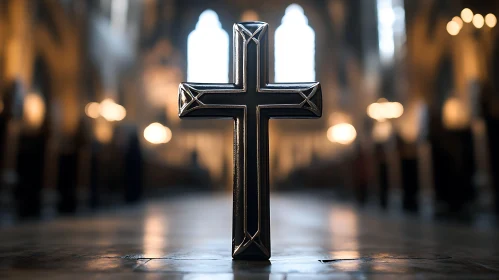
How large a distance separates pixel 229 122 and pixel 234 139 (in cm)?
1619

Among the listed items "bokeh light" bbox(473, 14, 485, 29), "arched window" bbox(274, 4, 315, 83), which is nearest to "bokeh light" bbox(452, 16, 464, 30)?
"bokeh light" bbox(473, 14, 485, 29)

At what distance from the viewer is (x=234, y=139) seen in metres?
1.72

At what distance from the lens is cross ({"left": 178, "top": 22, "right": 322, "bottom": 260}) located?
163 centimetres

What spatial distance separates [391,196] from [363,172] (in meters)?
2.21

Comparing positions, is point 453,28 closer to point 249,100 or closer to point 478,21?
point 478,21

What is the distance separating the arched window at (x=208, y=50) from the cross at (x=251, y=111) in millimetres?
13680

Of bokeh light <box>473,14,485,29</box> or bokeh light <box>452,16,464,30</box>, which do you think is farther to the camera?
bokeh light <box>452,16,464,30</box>

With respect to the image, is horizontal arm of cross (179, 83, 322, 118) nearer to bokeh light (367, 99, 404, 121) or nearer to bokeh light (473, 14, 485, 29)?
bokeh light (473, 14, 485, 29)

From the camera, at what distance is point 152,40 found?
49.4 feet

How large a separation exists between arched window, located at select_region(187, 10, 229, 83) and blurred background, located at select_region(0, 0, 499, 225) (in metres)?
0.06

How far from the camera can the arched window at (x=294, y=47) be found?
1595 centimetres

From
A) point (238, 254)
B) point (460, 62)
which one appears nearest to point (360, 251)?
point (238, 254)

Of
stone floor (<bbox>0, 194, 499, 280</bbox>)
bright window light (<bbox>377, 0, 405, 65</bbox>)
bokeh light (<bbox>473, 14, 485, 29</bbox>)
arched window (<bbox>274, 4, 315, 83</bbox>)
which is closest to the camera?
stone floor (<bbox>0, 194, 499, 280</bbox>)

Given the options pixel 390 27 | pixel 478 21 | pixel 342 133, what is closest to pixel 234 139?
pixel 478 21
